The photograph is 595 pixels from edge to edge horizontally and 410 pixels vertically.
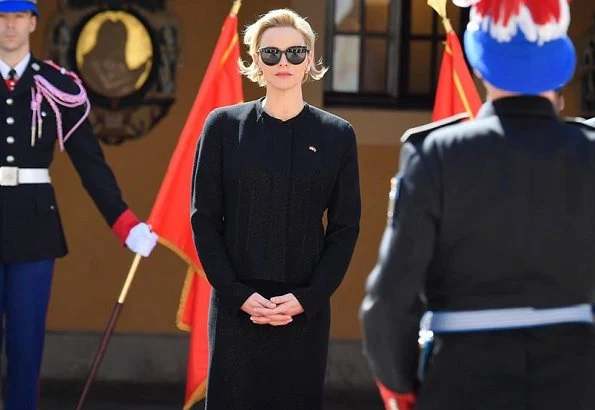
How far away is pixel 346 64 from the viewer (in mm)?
7715

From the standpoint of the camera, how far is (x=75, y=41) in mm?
7367

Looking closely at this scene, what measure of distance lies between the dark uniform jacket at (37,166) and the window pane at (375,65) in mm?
2447

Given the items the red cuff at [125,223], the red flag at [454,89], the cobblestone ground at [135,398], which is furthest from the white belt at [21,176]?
the cobblestone ground at [135,398]

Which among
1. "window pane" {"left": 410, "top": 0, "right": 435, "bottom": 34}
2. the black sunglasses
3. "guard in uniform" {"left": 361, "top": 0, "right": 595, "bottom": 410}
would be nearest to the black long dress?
the black sunglasses

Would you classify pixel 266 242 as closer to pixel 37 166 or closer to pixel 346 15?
pixel 37 166

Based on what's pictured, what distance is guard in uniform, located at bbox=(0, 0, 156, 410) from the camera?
5309 millimetres

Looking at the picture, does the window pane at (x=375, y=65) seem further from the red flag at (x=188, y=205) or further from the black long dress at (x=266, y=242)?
the black long dress at (x=266, y=242)

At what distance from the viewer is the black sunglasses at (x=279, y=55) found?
461 centimetres

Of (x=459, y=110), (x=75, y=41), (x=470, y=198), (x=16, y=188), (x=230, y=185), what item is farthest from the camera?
(x=75, y=41)

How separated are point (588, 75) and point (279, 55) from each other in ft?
10.3

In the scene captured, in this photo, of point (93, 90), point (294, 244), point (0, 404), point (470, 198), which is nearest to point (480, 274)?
point (470, 198)

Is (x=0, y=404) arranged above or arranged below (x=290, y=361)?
below

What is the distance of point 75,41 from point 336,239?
3117mm

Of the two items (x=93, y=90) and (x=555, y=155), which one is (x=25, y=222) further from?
(x=555, y=155)
